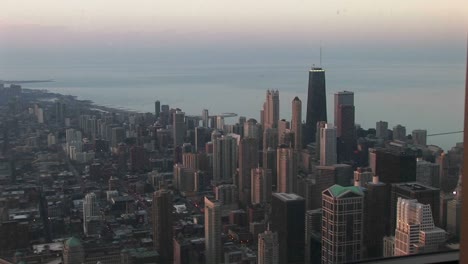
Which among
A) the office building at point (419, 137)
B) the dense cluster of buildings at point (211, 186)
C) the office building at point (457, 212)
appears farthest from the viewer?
the office building at point (419, 137)

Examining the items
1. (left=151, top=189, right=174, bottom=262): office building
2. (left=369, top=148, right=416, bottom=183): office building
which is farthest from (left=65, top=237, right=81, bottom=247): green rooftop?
(left=369, top=148, right=416, bottom=183): office building

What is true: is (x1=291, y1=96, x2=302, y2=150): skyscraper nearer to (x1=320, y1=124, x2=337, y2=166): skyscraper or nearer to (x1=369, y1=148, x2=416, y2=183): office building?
(x1=320, y1=124, x2=337, y2=166): skyscraper

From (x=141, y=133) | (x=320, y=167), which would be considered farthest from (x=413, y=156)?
(x=141, y=133)

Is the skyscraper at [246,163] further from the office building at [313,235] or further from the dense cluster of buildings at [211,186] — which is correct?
the office building at [313,235]

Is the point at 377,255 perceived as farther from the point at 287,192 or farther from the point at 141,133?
the point at 141,133

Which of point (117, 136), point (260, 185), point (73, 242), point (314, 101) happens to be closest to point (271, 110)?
point (314, 101)

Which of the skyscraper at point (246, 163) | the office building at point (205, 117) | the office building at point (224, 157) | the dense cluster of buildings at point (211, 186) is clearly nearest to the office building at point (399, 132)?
the dense cluster of buildings at point (211, 186)

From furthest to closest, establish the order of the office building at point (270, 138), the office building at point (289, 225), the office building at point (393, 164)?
the office building at point (270, 138) → the office building at point (393, 164) → the office building at point (289, 225)
